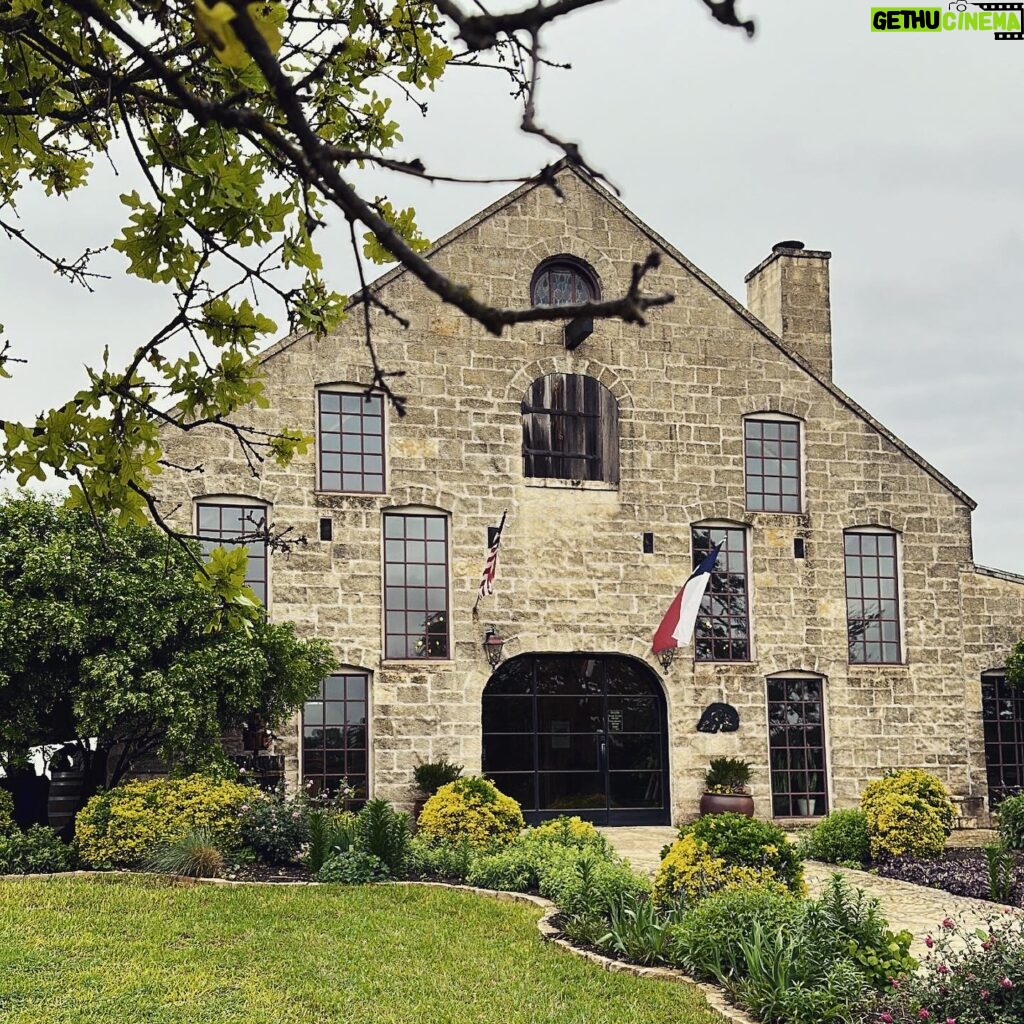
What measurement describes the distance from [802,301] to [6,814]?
1425 centimetres

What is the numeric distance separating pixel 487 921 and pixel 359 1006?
102 inches

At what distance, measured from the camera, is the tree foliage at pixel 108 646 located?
1398 centimetres

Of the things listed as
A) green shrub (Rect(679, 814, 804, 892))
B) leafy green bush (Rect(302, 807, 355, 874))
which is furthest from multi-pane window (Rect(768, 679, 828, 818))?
green shrub (Rect(679, 814, 804, 892))

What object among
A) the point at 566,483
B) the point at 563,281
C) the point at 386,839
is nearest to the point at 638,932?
the point at 386,839

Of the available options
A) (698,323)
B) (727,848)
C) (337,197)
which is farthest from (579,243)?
(337,197)

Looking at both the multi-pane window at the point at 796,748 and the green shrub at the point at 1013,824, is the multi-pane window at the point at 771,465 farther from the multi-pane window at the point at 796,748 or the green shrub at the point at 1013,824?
the green shrub at the point at 1013,824

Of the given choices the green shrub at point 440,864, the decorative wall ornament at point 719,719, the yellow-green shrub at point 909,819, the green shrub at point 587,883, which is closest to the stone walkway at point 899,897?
the yellow-green shrub at point 909,819

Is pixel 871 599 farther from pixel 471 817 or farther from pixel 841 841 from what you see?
pixel 471 817

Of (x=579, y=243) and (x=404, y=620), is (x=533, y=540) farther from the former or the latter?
(x=579, y=243)

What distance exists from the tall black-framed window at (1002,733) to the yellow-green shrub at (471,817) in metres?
8.81

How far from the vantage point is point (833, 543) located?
20.1 metres

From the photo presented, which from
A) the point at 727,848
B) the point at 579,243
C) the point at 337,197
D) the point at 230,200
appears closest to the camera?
the point at 337,197

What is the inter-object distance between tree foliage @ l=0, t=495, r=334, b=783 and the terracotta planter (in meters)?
6.39

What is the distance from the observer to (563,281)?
19719mm
